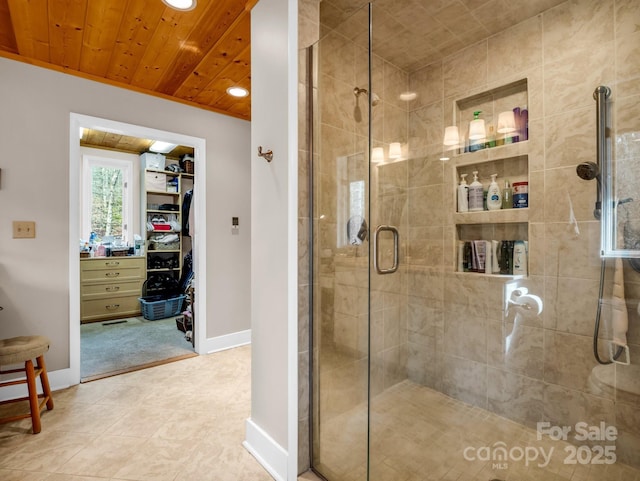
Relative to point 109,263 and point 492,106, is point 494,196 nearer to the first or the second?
point 492,106

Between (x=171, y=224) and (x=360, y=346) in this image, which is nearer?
(x=360, y=346)

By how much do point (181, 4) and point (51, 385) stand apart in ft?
8.87

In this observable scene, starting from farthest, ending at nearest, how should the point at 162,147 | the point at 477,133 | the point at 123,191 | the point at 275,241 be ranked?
the point at 123,191
the point at 162,147
the point at 275,241
the point at 477,133

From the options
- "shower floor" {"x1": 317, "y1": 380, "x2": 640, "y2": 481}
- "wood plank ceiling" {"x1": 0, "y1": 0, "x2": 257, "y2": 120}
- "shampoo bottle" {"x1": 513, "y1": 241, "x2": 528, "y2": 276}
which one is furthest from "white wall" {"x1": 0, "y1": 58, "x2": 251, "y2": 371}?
"shampoo bottle" {"x1": 513, "y1": 241, "x2": 528, "y2": 276}

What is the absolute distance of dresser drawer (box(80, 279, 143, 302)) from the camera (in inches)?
169

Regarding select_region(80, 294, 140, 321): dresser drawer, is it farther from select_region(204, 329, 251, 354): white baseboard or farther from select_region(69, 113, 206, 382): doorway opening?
select_region(204, 329, 251, 354): white baseboard

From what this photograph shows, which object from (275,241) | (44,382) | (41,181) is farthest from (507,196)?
(41,181)

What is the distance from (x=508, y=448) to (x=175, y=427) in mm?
1740

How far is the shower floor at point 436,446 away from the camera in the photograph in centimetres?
124

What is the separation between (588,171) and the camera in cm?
124

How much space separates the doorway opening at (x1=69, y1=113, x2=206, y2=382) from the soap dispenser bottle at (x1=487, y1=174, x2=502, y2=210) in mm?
2492

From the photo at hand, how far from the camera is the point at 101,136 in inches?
172

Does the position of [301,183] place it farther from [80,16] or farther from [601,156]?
[80,16]

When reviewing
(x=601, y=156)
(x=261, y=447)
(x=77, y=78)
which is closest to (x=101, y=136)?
(x=77, y=78)
